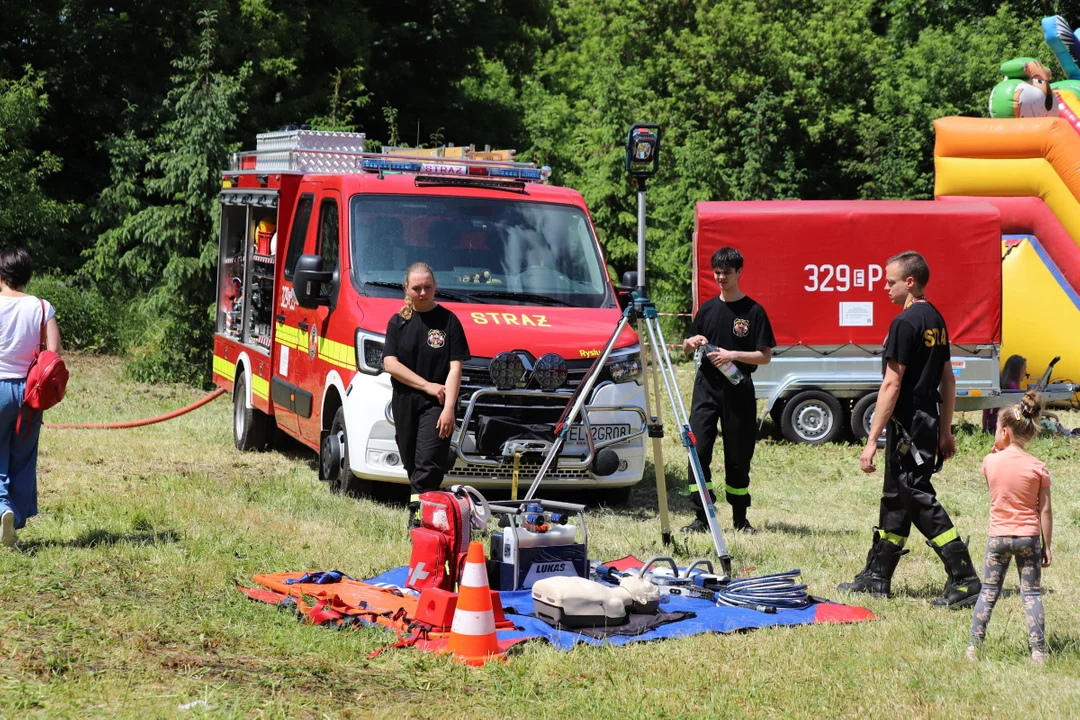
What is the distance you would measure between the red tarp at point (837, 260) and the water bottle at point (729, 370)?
6059 mm

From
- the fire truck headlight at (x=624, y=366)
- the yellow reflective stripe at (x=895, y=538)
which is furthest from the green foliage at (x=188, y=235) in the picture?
the yellow reflective stripe at (x=895, y=538)

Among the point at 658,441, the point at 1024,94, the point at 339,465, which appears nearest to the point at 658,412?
the point at 658,441

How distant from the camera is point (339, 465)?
997 centimetres

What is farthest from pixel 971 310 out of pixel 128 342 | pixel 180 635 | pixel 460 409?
pixel 128 342

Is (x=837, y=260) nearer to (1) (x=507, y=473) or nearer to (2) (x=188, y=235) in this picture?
(1) (x=507, y=473)

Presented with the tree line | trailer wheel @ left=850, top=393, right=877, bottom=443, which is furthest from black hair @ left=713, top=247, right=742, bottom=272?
the tree line

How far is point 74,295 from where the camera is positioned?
22016mm

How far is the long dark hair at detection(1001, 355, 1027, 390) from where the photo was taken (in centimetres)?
1583

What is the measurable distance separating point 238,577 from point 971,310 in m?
10.3

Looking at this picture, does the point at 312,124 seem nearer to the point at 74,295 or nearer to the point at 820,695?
the point at 74,295

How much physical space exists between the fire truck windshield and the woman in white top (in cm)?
270

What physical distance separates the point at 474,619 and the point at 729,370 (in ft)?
11.6

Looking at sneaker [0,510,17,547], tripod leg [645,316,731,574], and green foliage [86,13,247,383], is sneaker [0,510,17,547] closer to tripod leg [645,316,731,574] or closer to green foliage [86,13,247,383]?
tripod leg [645,316,731,574]

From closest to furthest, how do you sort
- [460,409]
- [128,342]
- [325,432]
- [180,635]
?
[180,635]
[460,409]
[325,432]
[128,342]
